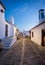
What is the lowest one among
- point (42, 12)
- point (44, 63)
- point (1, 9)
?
point (44, 63)

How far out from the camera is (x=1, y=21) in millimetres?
10781

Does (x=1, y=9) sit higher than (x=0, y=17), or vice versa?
(x=1, y=9)

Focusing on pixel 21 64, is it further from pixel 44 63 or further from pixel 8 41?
pixel 8 41

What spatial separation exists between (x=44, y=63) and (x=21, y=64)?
4.28 ft

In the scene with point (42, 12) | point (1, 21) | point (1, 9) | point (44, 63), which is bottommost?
point (44, 63)

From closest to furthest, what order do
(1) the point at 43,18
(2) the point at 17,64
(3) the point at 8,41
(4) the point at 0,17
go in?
(2) the point at 17,64
(4) the point at 0,17
(3) the point at 8,41
(1) the point at 43,18

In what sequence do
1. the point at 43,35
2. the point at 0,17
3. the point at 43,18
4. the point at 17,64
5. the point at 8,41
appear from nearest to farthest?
the point at 17,64, the point at 0,17, the point at 8,41, the point at 43,35, the point at 43,18

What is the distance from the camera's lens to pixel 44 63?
5.80 metres

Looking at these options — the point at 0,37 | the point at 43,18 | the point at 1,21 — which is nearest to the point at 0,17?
the point at 1,21

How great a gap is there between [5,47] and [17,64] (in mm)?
5729

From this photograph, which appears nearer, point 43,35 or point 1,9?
point 1,9

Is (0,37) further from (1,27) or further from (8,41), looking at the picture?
(8,41)

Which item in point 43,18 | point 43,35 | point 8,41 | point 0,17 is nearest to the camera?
point 0,17

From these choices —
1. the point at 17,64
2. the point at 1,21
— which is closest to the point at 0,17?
the point at 1,21
